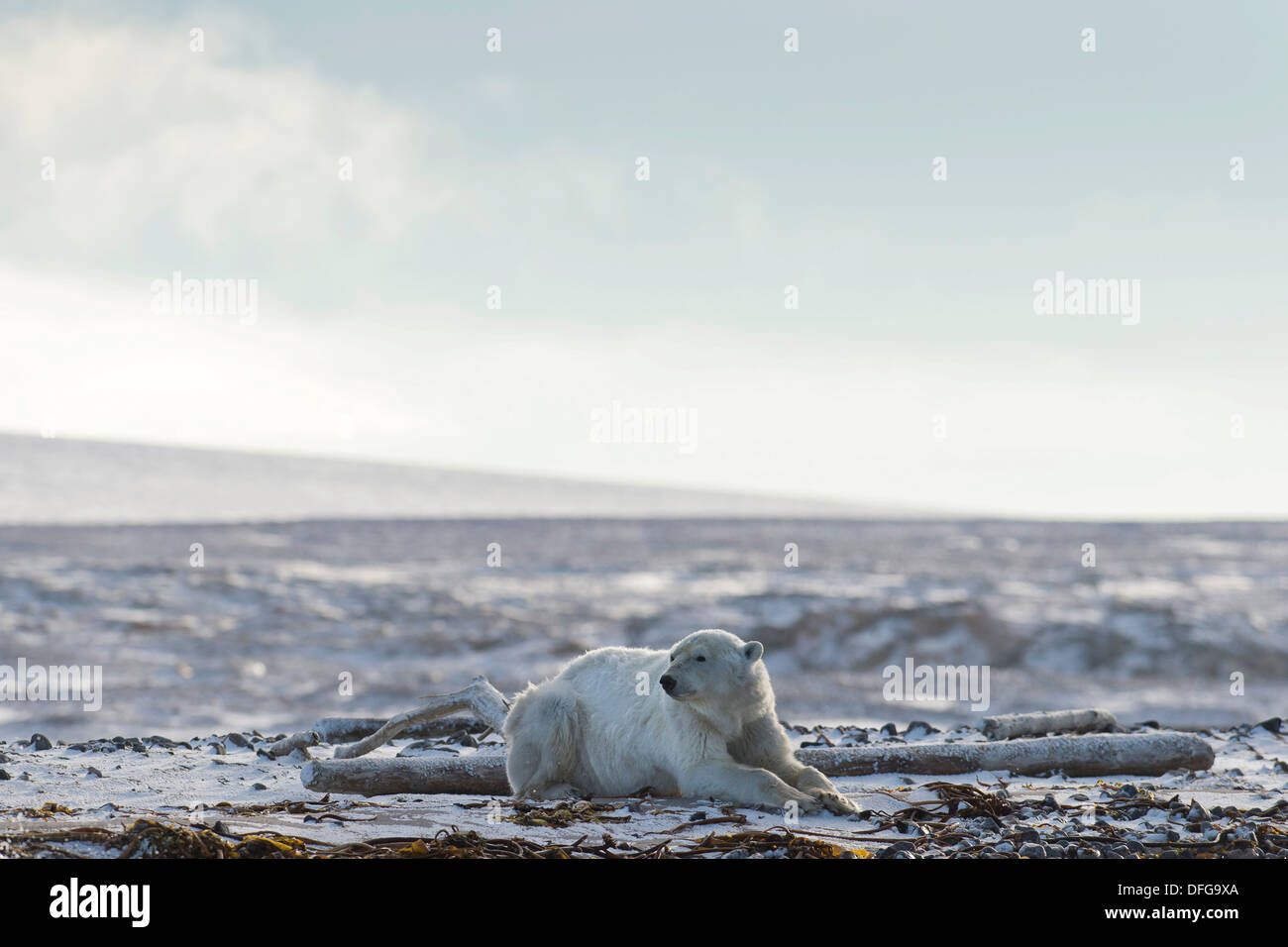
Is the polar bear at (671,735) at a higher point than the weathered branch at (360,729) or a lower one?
higher

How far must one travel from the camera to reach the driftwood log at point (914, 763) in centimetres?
586

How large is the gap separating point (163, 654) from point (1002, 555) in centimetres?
A: 2996

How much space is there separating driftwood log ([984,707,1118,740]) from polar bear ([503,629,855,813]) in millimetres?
2842

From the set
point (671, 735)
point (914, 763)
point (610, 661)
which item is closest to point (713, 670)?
point (671, 735)

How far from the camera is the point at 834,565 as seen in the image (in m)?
33.8

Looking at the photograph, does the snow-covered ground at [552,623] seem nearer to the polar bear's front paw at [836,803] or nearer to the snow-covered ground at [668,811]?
the snow-covered ground at [668,811]
